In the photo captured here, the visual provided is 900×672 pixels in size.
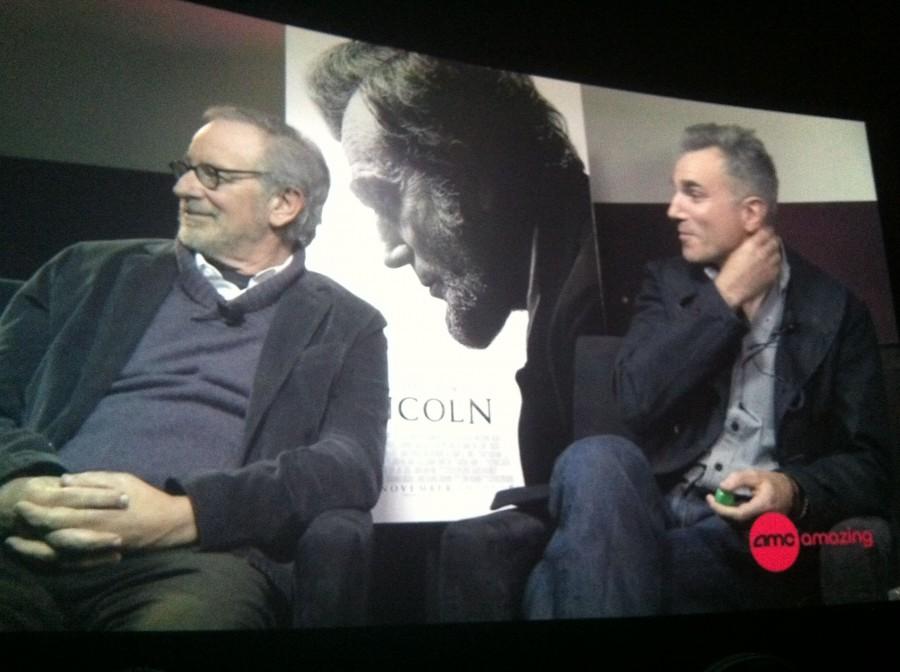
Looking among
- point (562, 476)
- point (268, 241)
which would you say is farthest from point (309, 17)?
point (562, 476)

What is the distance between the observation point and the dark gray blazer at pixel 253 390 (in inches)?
73.0

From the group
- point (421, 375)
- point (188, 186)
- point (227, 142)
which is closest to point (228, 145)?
point (227, 142)

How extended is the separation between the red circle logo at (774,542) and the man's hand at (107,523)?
1.29 metres

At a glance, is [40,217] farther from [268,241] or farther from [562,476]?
[562,476]

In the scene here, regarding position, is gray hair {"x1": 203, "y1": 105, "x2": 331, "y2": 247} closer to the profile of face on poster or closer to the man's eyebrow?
the profile of face on poster

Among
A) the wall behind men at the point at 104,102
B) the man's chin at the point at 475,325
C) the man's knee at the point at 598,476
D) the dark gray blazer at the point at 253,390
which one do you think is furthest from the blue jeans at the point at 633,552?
the wall behind men at the point at 104,102

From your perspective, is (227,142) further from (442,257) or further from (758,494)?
(758,494)

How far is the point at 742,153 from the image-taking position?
2.65m

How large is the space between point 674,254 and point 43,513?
1581 millimetres

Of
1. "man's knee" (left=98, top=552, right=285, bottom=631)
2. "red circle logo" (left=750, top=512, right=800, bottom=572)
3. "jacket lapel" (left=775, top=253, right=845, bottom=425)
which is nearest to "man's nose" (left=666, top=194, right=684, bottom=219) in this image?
"jacket lapel" (left=775, top=253, right=845, bottom=425)

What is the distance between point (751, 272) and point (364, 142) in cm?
103

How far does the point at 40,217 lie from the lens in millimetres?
1961

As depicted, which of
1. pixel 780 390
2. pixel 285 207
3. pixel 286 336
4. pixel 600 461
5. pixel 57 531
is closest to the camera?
pixel 57 531

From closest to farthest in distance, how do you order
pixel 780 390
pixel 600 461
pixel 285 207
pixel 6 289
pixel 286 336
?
pixel 6 289 → pixel 286 336 → pixel 285 207 → pixel 600 461 → pixel 780 390
